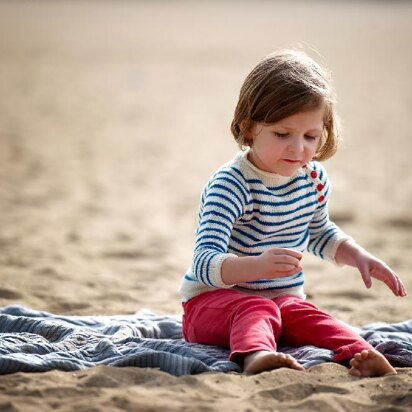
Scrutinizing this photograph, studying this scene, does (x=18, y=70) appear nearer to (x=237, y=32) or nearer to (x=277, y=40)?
(x=277, y=40)

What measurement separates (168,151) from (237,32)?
767 inches

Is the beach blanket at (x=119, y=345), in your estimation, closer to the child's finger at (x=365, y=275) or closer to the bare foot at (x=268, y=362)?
the bare foot at (x=268, y=362)

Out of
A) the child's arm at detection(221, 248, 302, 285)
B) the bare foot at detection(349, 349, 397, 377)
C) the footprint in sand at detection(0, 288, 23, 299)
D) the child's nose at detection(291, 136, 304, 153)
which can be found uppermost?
the child's nose at detection(291, 136, 304, 153)

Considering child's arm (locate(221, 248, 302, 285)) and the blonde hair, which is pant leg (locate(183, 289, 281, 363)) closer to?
child's arm (locate(221, 248, 302, 285))

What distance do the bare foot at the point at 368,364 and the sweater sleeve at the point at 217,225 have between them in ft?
1.85

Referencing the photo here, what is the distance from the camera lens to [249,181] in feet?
12.4

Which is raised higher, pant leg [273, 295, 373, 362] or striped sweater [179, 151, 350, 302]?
striped sweater [179, 151, 350, 302]

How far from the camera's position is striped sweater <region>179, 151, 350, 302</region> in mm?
3646

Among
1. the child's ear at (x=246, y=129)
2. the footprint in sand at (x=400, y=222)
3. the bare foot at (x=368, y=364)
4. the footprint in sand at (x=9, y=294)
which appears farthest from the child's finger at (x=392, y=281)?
the footprint in sand at (x=400, y=222)

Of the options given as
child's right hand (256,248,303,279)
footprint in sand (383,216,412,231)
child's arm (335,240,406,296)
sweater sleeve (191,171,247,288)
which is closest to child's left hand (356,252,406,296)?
child's arm (335,240,406,296)

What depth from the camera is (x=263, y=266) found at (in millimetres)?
3430

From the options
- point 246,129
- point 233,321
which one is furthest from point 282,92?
point 233,321

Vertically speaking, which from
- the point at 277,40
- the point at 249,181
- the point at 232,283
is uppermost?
the point at 277,40

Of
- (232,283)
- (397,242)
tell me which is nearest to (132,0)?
(397,242)
